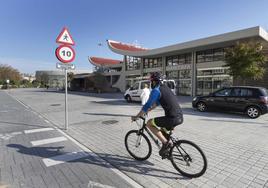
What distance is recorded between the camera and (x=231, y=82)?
21.2m

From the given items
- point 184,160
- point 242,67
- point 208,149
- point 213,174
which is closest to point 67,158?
point 184,160

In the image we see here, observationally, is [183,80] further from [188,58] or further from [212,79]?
[212,79]

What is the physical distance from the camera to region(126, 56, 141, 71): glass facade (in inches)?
1373

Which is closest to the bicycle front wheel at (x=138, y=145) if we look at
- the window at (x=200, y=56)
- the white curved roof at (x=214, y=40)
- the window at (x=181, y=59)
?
the white curved roof at (x=214, y=40)

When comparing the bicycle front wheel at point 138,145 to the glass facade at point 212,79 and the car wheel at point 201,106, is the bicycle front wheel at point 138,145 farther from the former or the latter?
the glass facade at point 212,79

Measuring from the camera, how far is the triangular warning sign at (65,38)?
6418mm

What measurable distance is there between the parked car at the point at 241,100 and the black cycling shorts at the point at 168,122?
7.62 m

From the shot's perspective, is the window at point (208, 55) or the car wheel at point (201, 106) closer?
the car wheel at point (201, 106)

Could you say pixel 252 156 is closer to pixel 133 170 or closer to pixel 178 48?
pixel 133 170

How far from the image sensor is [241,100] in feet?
30.9

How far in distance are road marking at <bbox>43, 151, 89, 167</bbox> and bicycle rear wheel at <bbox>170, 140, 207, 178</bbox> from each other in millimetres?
2212

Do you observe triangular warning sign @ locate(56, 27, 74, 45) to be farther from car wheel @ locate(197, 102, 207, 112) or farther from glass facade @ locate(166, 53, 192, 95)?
glass facade @ locate(166, 53, 192, 95)

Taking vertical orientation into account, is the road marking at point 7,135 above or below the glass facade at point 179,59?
below

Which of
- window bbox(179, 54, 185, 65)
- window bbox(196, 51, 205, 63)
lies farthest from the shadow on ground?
window bbox(179, 54, 185, 65)
